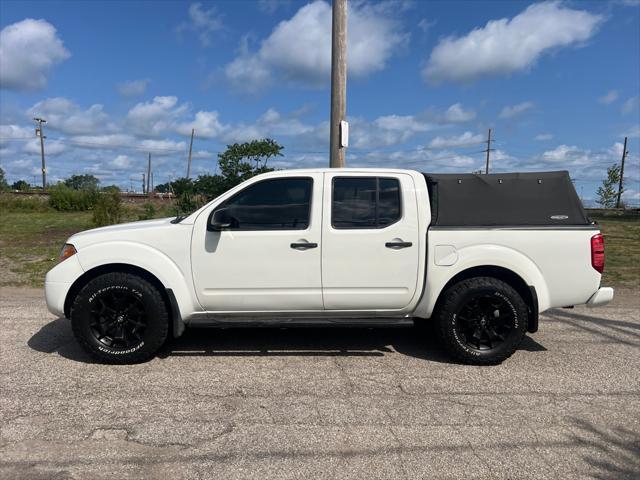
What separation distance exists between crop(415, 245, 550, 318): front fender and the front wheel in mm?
151

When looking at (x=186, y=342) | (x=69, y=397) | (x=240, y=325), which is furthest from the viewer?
(x=186, y=342)

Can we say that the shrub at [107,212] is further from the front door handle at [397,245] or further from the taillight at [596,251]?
the taillight at [596,251]

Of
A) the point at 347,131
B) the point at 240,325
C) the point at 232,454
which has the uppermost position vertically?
the point at 347,131

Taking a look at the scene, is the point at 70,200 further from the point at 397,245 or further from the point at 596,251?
the point at 596,251

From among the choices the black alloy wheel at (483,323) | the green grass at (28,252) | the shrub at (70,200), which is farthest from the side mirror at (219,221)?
the shrub at (70,200)

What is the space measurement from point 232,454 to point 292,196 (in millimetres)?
2430

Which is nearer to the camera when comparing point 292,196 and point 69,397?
point 69,397

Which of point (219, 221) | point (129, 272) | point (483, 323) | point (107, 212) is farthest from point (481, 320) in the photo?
point (107, 212)

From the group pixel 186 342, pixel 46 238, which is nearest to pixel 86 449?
pixel 186 342

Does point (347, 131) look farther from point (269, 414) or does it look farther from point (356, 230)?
point (269, 414)

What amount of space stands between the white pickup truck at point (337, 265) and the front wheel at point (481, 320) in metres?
0.01

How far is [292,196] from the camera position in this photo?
15.5 ft

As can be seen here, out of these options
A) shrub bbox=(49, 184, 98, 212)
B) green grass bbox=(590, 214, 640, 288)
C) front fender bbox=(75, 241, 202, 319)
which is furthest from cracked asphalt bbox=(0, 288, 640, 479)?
shrub bbox=(49, 184, 98, 212)

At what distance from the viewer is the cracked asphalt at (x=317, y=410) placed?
3006 mm
